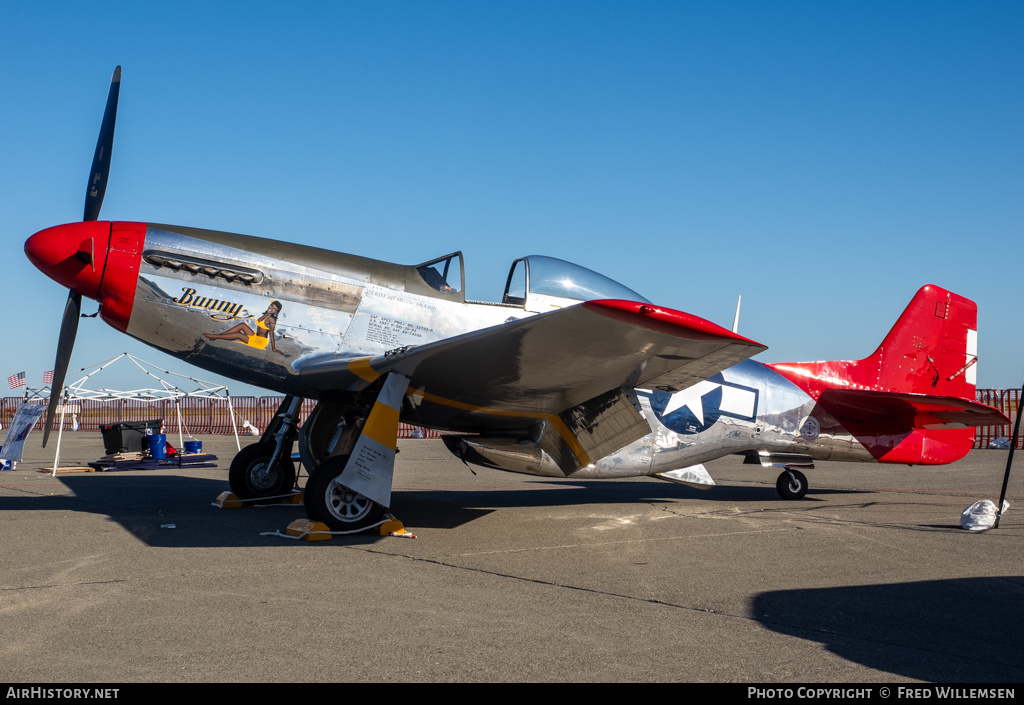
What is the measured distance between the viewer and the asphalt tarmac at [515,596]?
3002 millimetres

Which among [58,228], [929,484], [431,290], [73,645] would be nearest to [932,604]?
[73,645]

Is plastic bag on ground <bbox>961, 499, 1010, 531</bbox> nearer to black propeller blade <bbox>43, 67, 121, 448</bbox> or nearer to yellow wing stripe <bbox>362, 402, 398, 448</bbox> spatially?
A: yellow wing stripe <bbox>362, 402, 398, 448</bbox>

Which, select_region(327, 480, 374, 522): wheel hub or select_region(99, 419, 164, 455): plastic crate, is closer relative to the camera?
select_region(327, 480, 374, 522): wheel hub

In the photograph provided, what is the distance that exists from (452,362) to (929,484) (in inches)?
361

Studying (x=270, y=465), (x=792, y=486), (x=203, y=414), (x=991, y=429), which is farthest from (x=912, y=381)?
(x=203, y=414)

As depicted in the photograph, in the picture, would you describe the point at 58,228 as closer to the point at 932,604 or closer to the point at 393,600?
the point at 393,600

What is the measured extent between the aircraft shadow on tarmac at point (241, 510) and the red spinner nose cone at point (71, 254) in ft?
7.22

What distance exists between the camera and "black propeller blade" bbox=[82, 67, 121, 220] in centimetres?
759

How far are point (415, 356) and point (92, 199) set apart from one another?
3997 mm

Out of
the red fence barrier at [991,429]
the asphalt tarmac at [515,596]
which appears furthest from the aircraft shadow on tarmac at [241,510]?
the red fence barrier at [991,429]

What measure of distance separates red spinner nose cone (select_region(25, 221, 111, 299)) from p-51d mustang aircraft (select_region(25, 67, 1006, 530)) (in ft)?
0.04

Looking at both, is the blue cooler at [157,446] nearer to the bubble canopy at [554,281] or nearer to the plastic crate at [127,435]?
the plastic crate at [127,435]

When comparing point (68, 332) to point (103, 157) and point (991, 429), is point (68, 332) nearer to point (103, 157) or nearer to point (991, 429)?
point (103, 157)

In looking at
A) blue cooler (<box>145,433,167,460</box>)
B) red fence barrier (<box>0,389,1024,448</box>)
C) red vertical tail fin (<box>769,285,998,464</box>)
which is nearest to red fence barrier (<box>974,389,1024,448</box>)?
red fence barrier (<box>0,389,1024,448</box>)
